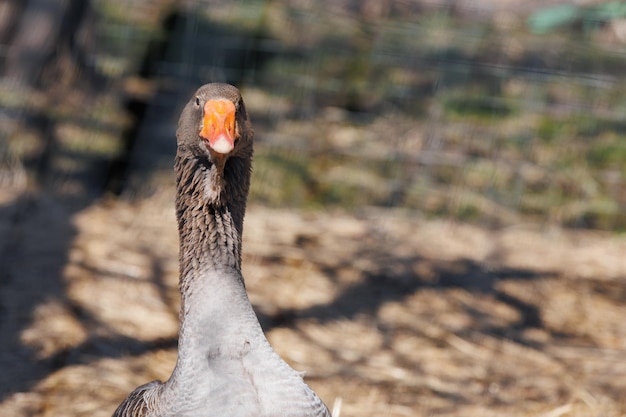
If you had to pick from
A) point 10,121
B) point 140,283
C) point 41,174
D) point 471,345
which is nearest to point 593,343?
point 471,345

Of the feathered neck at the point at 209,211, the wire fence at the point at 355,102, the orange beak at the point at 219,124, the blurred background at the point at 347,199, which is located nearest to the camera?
the orange beak at the point at 219,124

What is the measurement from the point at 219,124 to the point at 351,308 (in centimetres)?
274

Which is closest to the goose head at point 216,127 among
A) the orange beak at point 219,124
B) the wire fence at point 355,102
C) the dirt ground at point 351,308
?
the orange beak at point 219,124

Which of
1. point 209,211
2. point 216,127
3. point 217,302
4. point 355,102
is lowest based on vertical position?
point 217,302

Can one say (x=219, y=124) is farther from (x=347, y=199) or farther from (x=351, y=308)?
(x=347, y=199)

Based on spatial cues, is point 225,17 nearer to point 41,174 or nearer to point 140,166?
point 140,166

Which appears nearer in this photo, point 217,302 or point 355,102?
point 217,302

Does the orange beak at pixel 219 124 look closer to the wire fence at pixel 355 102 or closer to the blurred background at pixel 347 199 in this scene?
the blurred background at pixel 347 199

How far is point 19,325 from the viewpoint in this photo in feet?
14.6

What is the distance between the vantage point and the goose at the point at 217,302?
2631 millimetres

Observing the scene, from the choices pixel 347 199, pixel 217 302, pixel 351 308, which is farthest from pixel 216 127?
pixel 347 199

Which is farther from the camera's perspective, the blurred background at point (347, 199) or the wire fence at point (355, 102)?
the wire fence at point (355, 102)

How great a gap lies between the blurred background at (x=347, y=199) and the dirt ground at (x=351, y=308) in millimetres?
16

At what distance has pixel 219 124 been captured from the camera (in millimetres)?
2588
